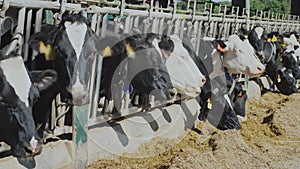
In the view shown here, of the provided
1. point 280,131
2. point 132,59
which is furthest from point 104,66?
point 280,131

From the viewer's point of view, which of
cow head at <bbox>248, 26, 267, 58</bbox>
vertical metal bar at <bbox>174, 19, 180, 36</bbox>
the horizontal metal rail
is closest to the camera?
the horizontal metal rail

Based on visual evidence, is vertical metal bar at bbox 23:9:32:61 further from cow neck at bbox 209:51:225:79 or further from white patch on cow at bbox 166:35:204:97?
cow neck at bbox 209:51:225:79

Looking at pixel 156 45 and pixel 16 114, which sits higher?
pixel 156 45

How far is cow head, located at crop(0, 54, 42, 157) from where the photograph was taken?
396cm

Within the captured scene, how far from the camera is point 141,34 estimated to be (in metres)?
6.07

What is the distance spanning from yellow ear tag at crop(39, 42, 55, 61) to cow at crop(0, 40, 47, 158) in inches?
21.1

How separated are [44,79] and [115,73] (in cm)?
166

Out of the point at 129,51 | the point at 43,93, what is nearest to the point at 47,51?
the point at 43,93

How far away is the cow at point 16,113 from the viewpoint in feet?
13.0

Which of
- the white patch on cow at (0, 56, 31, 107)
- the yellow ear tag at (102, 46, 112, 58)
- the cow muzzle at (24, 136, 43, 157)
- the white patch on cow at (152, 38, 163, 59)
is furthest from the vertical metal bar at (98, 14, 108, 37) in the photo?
the cow muzzle at (24, 136, 43, 157)

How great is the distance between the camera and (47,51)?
4.61m

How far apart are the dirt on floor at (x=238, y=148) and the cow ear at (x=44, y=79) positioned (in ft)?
4.41

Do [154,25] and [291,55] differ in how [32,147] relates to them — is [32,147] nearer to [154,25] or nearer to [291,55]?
[154,25]

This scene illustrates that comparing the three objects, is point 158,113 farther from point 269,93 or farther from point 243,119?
point 269,93
